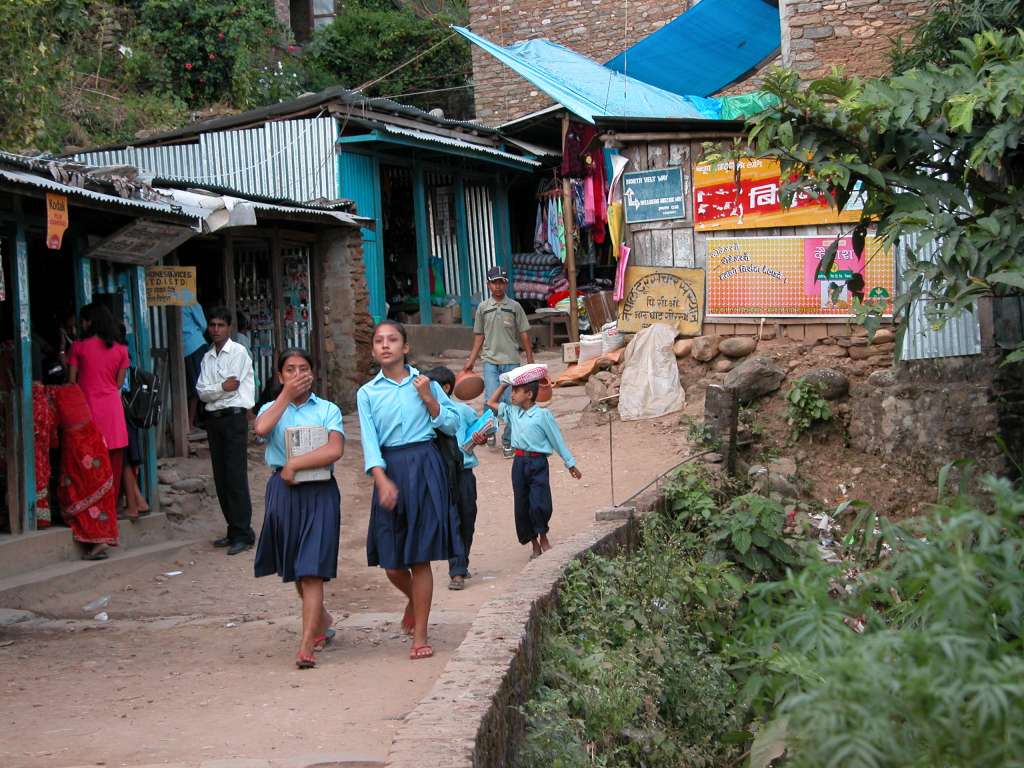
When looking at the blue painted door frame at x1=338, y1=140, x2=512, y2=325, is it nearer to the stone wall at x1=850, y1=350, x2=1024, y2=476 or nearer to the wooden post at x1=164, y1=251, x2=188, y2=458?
the wooden post at x1=164, y1=251, x2=188, y2=458

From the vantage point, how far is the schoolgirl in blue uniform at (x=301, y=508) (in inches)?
230

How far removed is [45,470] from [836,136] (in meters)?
5.83

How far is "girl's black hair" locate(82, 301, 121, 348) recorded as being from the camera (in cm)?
882

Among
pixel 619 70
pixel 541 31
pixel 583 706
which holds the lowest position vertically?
pixel 583 706

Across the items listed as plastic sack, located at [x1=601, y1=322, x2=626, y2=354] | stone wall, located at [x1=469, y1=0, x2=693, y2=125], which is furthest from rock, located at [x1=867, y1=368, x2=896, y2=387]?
stone wall, located at [x1=469, y1=0, x2=693, y2=125]

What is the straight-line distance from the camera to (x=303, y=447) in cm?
589

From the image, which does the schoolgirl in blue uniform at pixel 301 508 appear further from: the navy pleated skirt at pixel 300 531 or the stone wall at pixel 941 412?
the stone wall at pixel 941 412

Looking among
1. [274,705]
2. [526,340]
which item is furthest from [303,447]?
[526,340]

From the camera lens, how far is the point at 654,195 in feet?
43.2

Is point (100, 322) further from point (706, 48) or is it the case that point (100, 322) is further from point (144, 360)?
point (706, 48)

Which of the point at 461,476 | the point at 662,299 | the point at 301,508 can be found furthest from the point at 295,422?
the point at 662,299

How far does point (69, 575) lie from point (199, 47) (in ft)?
49.9

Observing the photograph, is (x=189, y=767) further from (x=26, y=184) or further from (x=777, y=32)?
(x=777, y=32)

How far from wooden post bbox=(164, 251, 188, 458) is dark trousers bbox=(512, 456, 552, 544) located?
4533 mm
